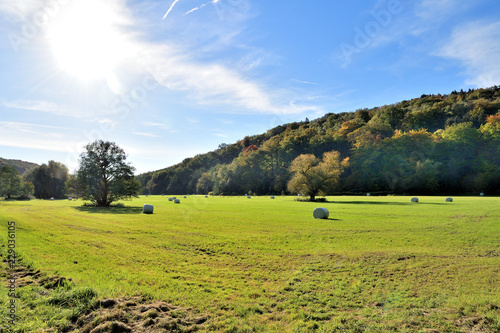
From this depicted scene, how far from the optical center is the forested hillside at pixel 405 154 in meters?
78.4

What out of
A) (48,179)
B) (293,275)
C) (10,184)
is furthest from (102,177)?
(48,179)

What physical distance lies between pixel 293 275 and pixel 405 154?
9559cm

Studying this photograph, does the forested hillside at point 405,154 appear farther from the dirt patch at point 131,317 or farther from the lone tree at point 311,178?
the dirt patch at point 131,317

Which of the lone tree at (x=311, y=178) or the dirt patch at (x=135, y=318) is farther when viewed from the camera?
the lone tree at (x=311, y=178)

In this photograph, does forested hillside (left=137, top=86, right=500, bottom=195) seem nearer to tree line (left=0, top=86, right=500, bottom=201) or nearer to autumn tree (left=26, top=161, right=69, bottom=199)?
tree line (left=0, top=86, right=500, bottom=201)

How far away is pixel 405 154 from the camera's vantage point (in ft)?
295

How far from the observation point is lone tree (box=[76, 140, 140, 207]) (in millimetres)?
46969

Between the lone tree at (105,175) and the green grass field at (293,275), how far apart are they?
3096cm

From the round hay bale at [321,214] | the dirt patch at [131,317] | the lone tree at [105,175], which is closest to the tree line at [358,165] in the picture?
the lone tree at [105,175]

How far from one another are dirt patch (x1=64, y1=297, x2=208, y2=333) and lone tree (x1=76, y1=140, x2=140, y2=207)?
44.7 metres

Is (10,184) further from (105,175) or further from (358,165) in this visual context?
(358,165)

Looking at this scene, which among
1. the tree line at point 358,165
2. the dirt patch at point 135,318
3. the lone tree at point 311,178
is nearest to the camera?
the dirt patch at point 135,318

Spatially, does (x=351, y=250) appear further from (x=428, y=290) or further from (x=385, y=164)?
(x=385, y=164)

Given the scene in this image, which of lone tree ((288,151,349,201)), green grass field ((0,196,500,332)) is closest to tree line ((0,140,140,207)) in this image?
green grass field ((0,196,500,332))
